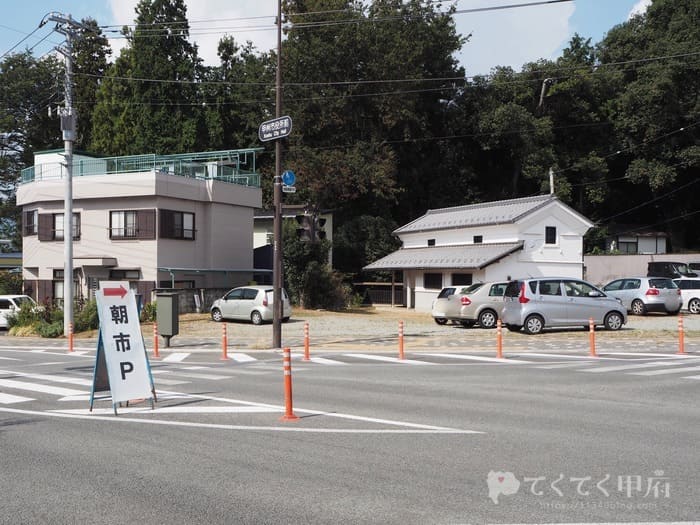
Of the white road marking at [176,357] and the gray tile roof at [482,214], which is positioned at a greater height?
the gray tile roof at [482,214]

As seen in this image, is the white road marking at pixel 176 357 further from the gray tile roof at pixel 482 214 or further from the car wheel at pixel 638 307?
the gray tile roof at pixel 482 214

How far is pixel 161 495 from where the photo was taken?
621 cm

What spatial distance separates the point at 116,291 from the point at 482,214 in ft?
109

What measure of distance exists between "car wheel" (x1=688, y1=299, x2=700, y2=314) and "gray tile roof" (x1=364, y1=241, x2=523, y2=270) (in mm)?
8481

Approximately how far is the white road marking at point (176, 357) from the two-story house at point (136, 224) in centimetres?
1596

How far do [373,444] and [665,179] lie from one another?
181ft

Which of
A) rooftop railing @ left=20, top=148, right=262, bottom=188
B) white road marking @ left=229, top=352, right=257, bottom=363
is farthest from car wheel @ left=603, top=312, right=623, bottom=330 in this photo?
rooftop railing @ left=20, top=148, right=262, bottom=188

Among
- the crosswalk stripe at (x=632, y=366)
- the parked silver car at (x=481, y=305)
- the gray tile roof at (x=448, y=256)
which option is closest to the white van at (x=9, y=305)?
the parked silver car at (x=481, y=305)

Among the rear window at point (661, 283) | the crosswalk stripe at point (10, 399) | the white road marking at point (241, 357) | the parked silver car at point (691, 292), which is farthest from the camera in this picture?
the parked silver car at point (691, 292)

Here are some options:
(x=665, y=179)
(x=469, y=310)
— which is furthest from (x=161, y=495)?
(x=665, y=179)

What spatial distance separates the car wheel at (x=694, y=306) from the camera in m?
33.4

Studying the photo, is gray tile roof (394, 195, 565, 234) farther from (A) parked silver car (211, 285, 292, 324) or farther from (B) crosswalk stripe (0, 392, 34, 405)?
(B) crosswalk stripe (0, 392, 34, 405)

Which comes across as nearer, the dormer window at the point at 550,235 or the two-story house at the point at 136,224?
the two-story house at the point at 136,224

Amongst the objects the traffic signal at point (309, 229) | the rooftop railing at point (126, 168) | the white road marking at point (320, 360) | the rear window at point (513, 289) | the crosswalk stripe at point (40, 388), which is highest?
the rooftop railing at point (126, 168)
